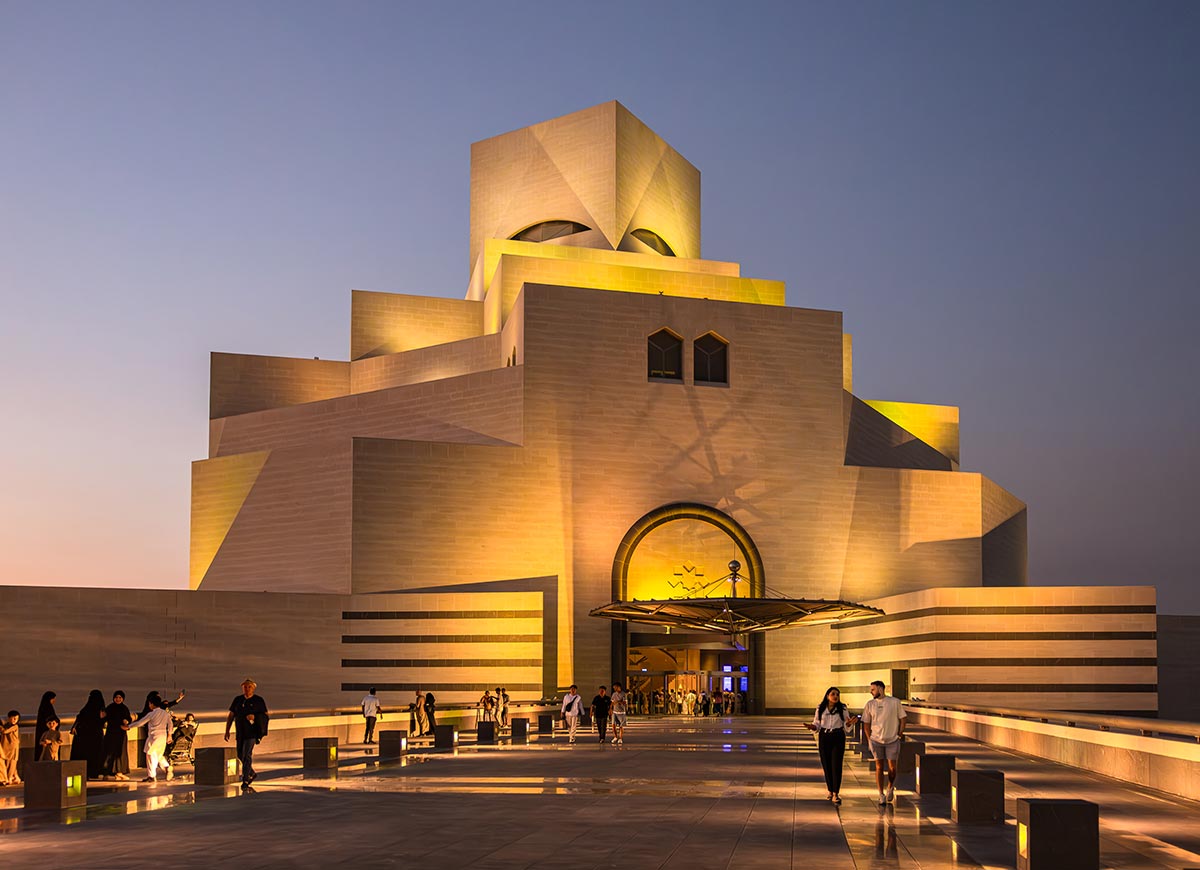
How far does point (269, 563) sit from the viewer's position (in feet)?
172

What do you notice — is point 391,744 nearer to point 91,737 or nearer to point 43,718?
point 91,737

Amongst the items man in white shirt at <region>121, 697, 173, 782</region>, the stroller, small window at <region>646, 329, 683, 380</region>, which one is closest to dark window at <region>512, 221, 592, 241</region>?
small window at <region>646, 329, 683, 380</region>

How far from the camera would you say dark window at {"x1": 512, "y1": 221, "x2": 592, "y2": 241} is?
65062 mm

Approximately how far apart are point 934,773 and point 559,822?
21.6ft

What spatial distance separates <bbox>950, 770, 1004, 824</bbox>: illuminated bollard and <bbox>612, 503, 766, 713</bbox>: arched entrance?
124ft

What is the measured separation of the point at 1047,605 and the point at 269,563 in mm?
29341

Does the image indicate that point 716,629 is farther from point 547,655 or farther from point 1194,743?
point 1194,743

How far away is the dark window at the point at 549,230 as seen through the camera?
213 ft

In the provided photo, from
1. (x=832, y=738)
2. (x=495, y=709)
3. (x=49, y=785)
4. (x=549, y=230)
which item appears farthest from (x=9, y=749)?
(x=549, y=230)

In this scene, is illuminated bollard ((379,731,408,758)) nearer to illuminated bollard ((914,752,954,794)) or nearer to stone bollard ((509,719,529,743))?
stone bollard ((509,719,529,743))

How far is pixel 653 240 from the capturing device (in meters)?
66.9

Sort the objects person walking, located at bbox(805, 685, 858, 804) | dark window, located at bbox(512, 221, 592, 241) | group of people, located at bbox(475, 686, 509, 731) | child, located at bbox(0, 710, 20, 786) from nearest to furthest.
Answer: person walking, located at bbox(805, 685, 858, 804) → child, located at bbox(0, 710, 20, 786) → group of people, located at bbox(475, 686, 509, 731) → dark window, located at bbox(512, 221, 592, 241)

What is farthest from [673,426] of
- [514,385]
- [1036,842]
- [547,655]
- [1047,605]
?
[1036,842]

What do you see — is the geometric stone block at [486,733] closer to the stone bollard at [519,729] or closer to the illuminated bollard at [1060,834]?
the stone bollard at [519,729]
